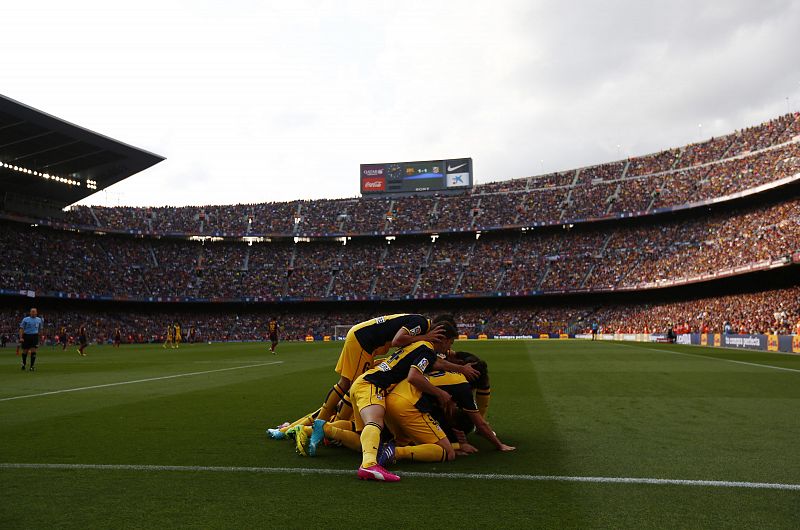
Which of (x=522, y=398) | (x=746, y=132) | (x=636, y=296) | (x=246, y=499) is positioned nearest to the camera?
(x=246, y=499)

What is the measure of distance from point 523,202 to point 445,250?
1100 centimetres

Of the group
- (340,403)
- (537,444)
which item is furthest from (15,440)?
(537,444)

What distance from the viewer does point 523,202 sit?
6962 centimetres

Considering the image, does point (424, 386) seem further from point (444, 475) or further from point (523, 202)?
point (523, 202)

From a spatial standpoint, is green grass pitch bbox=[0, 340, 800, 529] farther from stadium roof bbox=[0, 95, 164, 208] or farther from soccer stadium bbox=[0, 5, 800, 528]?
stadium roof bbox=[0, 95, 164, 208]

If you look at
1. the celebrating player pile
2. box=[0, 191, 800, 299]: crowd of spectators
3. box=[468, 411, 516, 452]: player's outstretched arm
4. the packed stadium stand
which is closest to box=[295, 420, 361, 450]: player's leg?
the celebrating player pile

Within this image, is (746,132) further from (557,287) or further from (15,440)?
(15,440)

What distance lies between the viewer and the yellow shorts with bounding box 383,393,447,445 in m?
6.12

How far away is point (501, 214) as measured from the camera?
69125mm

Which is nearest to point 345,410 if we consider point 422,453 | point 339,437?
point 339,437

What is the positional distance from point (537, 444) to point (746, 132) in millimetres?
60835

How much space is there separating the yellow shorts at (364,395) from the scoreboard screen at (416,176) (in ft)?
230

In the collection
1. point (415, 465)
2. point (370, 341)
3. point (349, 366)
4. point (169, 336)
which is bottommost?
point (169, 336)

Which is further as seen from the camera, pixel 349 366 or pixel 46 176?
pixel 46 176
